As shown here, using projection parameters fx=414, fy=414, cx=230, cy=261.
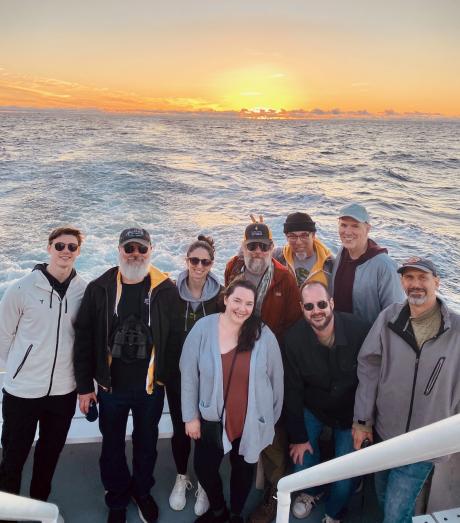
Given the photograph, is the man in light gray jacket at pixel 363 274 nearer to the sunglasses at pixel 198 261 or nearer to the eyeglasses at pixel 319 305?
the eyeglasses at pixel 319 305

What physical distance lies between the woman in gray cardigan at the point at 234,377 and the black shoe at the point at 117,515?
2.48 ft

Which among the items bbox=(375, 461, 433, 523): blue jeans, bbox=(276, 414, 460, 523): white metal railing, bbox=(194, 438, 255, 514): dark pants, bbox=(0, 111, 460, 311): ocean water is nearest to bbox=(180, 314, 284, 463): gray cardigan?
bbox=(194, 438, 255, 514): dark pants

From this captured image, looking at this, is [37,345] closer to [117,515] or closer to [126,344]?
[126,344]

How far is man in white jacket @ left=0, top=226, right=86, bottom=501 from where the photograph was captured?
7.38ft

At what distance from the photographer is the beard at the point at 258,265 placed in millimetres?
2746

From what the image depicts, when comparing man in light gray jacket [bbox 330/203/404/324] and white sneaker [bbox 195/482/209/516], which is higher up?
man in light gray jacket [bbox 330/203/404/324]

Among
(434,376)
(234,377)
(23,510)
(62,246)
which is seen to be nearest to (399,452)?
(23,510)

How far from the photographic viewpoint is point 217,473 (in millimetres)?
2418

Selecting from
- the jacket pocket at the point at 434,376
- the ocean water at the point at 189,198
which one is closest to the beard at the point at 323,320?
the jacket pocket at the point at 434,376

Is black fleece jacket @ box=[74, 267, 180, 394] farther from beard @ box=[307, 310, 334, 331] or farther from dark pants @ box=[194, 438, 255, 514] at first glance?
beard @ box=[307, 310, 334, 331]

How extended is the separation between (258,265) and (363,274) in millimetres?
706

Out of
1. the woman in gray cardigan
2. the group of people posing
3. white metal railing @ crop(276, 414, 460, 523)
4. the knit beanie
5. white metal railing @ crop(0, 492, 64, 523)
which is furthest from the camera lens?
the knit beanie

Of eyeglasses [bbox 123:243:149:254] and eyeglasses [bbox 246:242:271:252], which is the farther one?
eyeglasses [bbox 246:242:271:252]

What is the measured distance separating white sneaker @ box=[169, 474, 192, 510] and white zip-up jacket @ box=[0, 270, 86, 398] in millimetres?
1051
